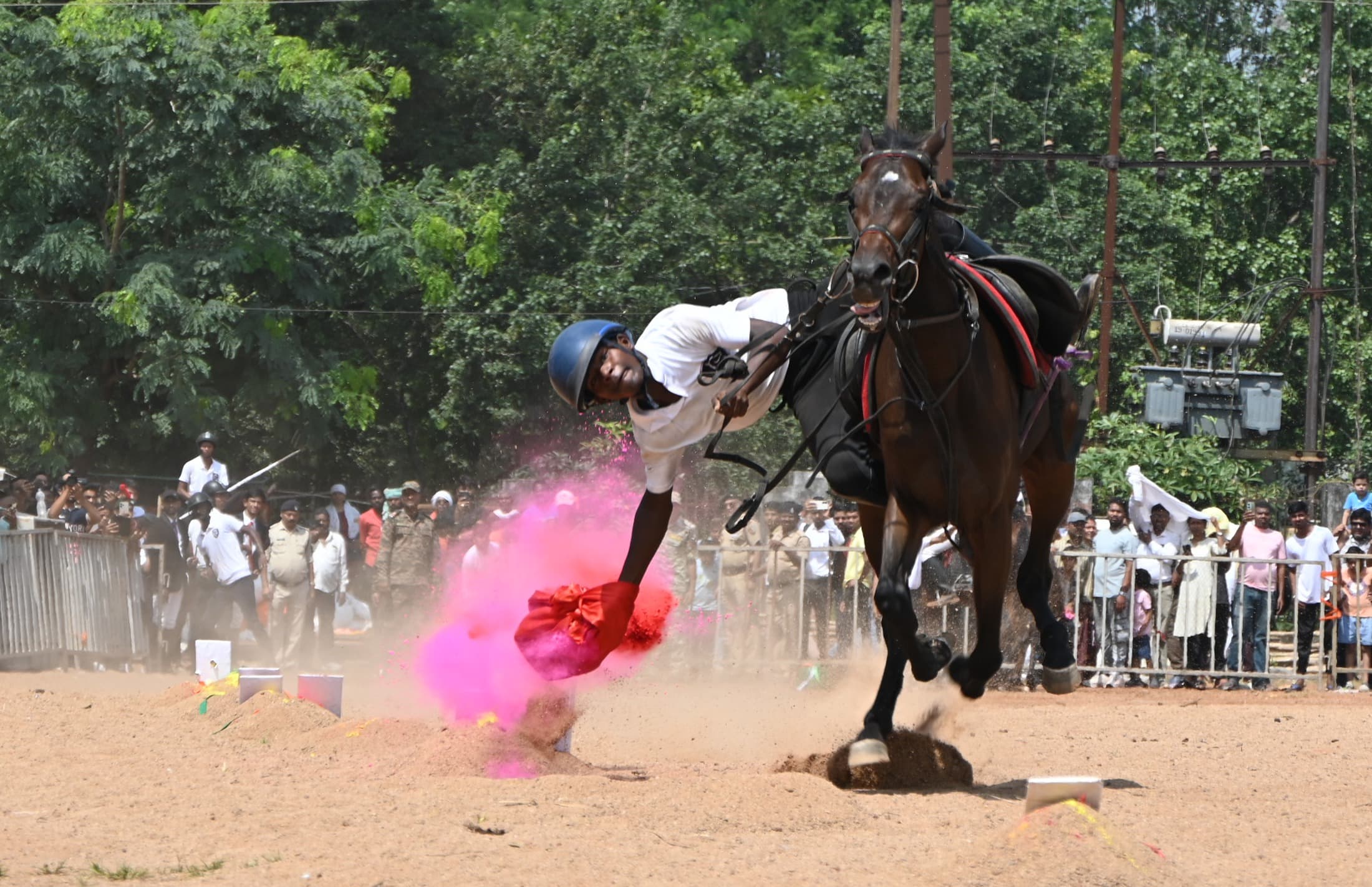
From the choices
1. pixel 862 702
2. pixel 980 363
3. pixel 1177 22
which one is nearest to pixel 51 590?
pixel 862 702

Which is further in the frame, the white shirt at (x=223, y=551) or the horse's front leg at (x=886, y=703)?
the white shirt at (x=223, y=551)

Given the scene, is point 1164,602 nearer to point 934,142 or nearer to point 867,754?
point 867,754

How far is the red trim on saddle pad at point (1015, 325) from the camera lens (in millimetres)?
7578

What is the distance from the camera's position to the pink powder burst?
8.36m

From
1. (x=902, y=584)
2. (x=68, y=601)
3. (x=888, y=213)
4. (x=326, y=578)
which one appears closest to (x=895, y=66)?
(x=326, y=578)

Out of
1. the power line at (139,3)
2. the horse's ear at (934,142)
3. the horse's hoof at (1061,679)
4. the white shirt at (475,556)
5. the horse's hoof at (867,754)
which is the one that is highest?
the power line at (139,3)

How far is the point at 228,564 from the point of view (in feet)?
51.7

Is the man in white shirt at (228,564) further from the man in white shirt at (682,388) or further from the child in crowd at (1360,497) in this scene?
the child in crowd at (1360,497)

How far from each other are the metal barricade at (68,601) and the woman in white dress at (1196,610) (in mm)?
9304

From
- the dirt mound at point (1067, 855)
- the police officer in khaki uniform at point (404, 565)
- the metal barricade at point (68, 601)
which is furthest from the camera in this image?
the police officer in khaki uniform at point (404, 565)

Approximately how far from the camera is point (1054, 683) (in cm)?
857

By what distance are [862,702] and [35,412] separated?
611 inches

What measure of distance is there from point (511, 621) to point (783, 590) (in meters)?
6.93

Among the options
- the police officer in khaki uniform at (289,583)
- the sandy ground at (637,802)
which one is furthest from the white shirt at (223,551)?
the sandy ground at (637,802)
